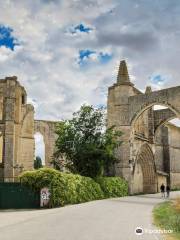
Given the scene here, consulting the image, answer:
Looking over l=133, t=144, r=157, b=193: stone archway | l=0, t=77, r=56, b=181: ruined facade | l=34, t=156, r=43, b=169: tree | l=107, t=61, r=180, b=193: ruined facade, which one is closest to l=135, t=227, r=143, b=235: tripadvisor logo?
l=107, t=61, r=180, b=193: ruined facade

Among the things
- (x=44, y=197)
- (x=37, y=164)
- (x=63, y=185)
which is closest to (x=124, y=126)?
(x=63, y=185)

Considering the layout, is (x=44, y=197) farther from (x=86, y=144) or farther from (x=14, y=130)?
(x=14, y=130)

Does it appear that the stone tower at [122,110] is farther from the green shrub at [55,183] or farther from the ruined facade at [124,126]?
the green shrub at [55,183]

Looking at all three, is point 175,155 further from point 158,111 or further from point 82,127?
point 82,127

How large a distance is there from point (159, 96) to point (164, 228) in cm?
2327

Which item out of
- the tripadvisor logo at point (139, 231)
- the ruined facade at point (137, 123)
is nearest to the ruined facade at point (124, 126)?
the ruined facade at point (137, 123)

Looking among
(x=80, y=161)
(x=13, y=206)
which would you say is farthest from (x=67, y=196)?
(x=80, y=161)

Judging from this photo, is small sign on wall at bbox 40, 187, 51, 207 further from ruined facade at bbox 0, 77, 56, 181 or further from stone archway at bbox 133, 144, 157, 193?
stone archway at bbox 133, 144, 157, 193

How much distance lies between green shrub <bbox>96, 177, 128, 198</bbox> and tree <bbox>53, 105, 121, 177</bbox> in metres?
0.74

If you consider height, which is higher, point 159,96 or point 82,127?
point 159,96

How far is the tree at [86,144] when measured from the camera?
2934cm

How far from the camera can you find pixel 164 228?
11812 mm

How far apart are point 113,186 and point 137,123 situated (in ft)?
31.4

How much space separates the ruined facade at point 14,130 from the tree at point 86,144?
511 centimetres
